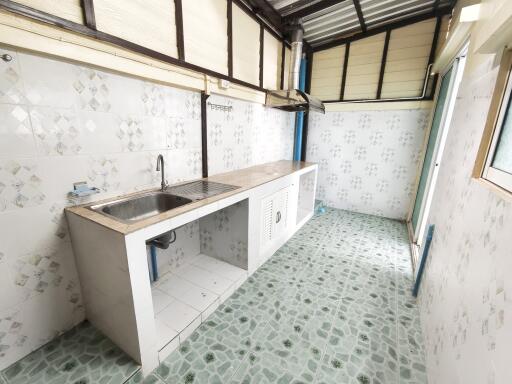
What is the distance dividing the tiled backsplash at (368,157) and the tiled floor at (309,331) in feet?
4.42

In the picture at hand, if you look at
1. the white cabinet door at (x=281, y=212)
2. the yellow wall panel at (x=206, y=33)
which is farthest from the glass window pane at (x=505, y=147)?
the yellow wall panel at (x=206, y=33)

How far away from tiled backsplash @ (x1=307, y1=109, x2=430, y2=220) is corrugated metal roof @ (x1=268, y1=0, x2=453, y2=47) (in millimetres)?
1097

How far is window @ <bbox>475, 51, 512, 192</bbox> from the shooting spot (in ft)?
3.02

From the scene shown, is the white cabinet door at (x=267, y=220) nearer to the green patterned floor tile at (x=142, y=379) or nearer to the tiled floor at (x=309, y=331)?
the tiled floor at (x=309, y=331)

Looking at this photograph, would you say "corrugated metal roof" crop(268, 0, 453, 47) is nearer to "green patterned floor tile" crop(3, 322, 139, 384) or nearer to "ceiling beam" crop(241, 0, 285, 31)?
"ceiling beam" crop(241, 0, 285, 31)

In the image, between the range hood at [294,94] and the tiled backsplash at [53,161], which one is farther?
the range hood at [294,94]

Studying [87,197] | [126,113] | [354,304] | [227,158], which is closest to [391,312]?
[354,304]

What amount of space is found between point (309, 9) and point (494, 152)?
2319 millimetres

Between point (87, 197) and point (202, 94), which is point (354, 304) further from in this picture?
point (202, 94)

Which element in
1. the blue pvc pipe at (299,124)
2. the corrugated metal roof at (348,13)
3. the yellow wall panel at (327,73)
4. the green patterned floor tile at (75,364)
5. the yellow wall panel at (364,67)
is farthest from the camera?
the blue pvc pipe at (299,124)

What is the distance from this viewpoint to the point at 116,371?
3.78 ft

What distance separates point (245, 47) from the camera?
2.37m

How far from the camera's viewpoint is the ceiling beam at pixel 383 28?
2682 mm

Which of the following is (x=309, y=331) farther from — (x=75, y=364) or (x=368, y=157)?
(x=368, y=157)
